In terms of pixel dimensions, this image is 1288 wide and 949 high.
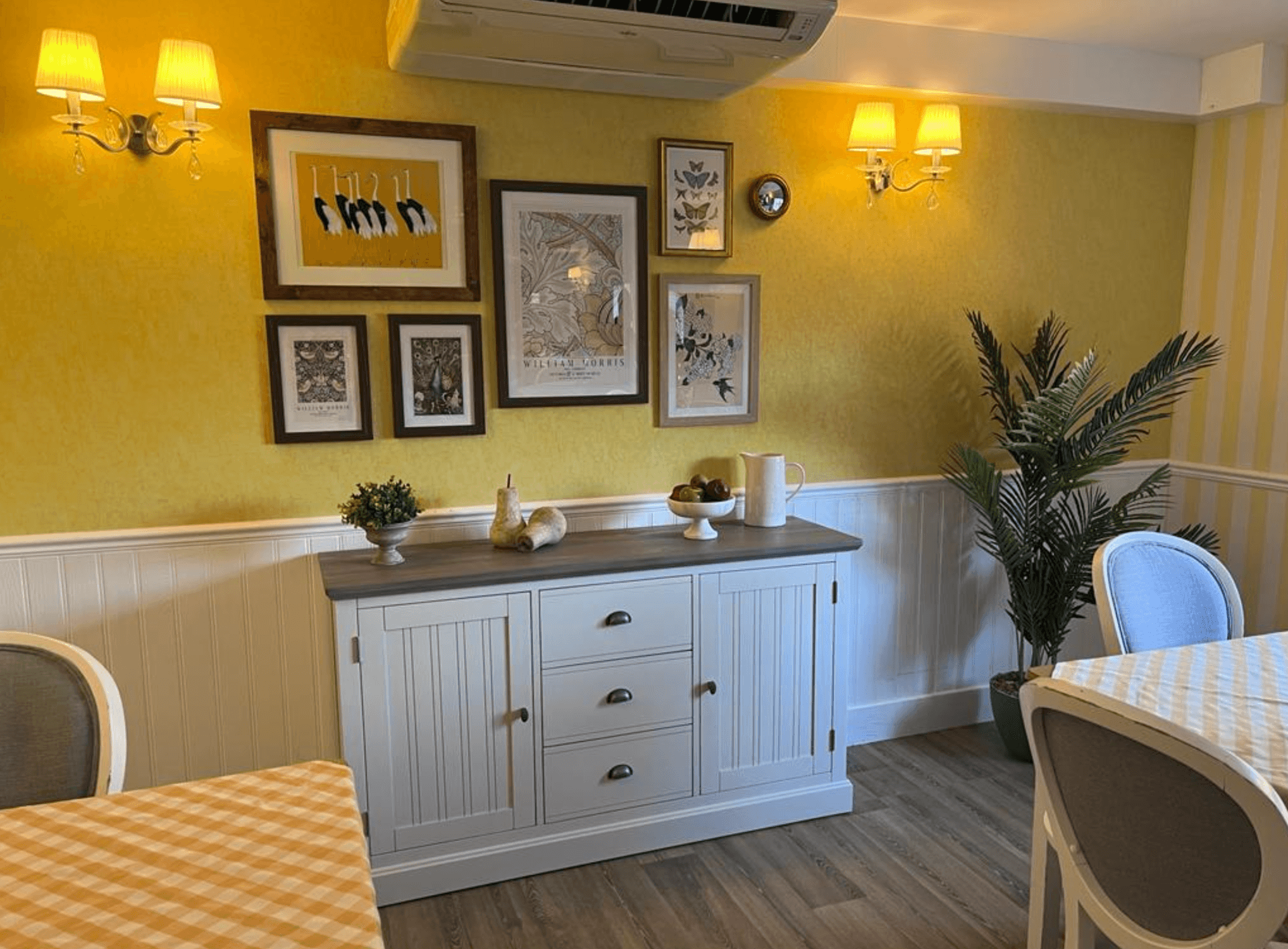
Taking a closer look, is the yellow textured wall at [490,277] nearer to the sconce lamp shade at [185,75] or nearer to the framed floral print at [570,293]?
the framed floral print at [570,293]

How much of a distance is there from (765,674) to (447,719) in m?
0.92

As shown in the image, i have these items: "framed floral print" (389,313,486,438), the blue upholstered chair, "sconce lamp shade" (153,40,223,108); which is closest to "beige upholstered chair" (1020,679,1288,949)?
the blue upholstered chair

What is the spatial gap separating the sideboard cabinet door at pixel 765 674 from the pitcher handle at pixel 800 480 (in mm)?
367

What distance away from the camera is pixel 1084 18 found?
296 cm

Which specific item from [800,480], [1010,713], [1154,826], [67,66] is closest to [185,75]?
[67,66]

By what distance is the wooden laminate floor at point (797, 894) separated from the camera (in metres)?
2.30

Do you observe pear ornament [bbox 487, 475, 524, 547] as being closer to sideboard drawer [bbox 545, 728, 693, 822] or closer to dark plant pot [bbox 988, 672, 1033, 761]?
sideboard drawer [bbox 545, 728, 693, 822]

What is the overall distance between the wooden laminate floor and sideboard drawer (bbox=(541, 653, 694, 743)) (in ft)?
1.29

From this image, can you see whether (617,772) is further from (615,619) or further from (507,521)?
(507,521)

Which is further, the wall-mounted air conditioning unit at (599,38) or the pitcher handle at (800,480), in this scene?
the pitcher handle at (800,480)

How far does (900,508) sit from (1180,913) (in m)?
2.06

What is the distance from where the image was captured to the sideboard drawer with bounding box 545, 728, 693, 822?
255 cm

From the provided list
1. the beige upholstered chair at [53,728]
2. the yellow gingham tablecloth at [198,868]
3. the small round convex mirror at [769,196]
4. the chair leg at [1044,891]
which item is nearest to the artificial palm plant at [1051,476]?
the small round convex mirror at [769,196]

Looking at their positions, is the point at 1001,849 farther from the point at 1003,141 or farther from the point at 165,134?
the point at 165,134
